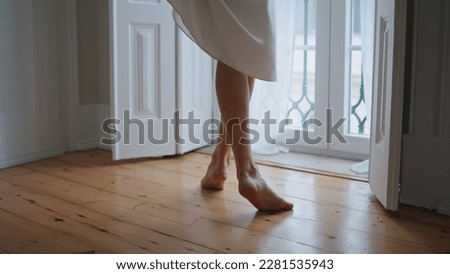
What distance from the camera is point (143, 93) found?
2.70 metres

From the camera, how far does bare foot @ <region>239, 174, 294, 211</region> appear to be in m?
1.87

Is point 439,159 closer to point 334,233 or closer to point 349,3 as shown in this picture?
point 334,233

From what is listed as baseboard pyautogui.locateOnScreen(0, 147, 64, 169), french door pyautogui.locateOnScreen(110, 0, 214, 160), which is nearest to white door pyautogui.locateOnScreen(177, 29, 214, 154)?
french door pyautogui.locateOnScreen(110, 0, 214, 160)

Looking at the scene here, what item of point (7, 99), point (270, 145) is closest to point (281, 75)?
point (270, 145)

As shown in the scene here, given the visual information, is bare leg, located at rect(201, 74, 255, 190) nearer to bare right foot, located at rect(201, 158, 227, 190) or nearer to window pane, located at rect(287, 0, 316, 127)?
bare right foot, located at rect(201, 158, 227, 190)

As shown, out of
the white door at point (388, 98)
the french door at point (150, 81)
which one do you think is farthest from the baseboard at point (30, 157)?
the white door at point (388, 98)

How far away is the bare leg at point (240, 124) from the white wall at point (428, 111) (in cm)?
53

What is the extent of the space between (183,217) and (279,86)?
1.10 m

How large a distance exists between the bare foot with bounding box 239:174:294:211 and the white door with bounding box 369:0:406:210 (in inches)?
13.8

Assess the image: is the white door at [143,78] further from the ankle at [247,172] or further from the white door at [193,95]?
the ankle at [247,172]

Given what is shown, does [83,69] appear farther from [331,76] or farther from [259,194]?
[259,194]

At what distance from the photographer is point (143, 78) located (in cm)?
269

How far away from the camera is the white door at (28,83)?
102 inches

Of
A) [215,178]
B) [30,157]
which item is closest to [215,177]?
[215,178]
